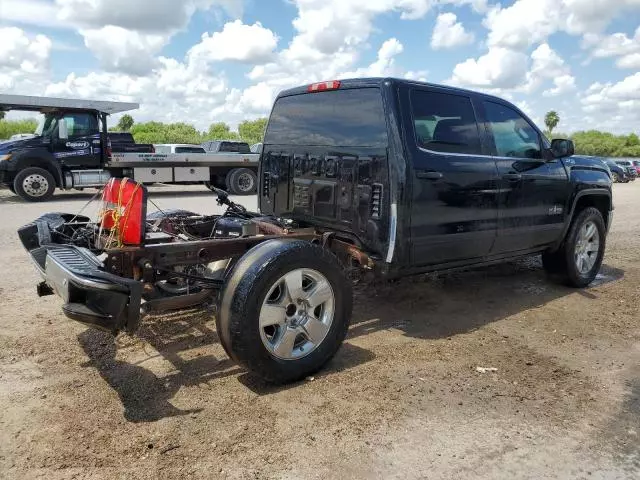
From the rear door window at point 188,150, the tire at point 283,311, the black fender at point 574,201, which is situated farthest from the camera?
the rear door window at point 188,150

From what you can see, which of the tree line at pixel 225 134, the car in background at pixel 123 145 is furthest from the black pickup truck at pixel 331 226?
the tree line at pixel 225 134

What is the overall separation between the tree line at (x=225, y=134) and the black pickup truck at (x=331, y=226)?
33640 millimetres

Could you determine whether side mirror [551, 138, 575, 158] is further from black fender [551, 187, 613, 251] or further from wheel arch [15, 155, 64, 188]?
wheel arch [15, 155, 64, 188]

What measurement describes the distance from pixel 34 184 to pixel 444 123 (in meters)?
13.1

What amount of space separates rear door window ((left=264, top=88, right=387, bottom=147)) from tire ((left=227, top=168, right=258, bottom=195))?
41.8 ft

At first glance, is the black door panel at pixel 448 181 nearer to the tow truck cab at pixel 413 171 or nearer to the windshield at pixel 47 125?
the tow truck cab at pixel 413 171

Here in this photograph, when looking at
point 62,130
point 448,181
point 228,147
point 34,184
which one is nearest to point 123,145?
point 62,130

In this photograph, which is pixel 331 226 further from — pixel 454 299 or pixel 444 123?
pixel 454 299

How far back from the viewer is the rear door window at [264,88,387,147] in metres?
4.40

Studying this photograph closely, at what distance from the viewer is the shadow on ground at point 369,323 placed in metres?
3.62

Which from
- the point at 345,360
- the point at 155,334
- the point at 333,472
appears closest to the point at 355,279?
the point at 345,360

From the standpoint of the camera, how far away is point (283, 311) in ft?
11.9

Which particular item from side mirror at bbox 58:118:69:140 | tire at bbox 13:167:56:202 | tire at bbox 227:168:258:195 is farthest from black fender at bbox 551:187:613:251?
side mirror at bbox 58:118:69:140

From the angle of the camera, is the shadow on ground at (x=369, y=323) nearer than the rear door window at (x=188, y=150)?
Yes
